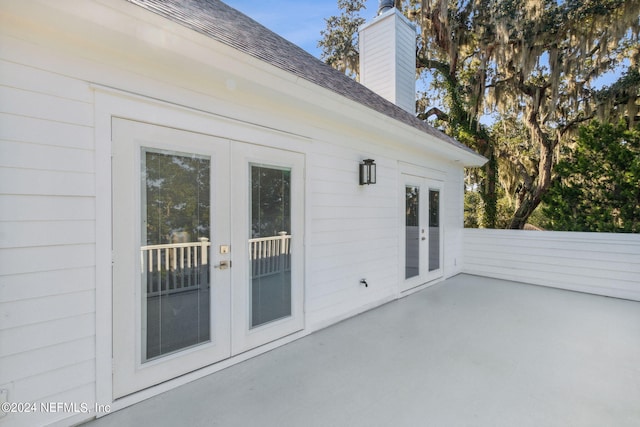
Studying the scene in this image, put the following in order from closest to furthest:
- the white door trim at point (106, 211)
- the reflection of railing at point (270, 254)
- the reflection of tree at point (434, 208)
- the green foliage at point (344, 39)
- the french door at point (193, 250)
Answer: the white door trim at point (106, 211) < the french door at point (193, 250) < the reflection of railing at point (270, 254) < the reflection of tree at point (434, 208) < the green foliage at point (344, 39)

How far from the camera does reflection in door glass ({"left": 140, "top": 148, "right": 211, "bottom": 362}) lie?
2242 millimetres

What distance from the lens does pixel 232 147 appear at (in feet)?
8.87

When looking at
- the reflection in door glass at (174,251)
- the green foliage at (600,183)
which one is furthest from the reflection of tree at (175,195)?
the green foliage at (600,183)

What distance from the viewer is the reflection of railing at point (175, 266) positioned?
2.25 m

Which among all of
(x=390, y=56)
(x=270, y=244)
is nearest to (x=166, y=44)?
(x=270, y=244)

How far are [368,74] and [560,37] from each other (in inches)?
166

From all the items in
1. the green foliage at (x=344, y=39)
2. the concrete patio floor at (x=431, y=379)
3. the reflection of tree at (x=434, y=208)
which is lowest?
the concrete patio floor at (x=431, y=379)

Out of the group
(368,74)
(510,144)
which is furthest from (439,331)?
(510,144)

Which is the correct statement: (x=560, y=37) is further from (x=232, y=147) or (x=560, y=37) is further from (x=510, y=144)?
(x=232, y=147)

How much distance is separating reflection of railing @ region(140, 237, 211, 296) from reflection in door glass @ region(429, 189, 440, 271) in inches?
170

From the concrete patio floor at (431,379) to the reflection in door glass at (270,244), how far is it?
17.7 inches

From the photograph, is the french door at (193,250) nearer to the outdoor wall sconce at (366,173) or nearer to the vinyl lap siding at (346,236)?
the vinyl lap siding at (346,236)

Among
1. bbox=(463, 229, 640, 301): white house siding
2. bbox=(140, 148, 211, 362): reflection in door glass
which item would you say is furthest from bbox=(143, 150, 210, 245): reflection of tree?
bbox=(463, 229, 640, 301): white house siding

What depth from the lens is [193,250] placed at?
245cm
